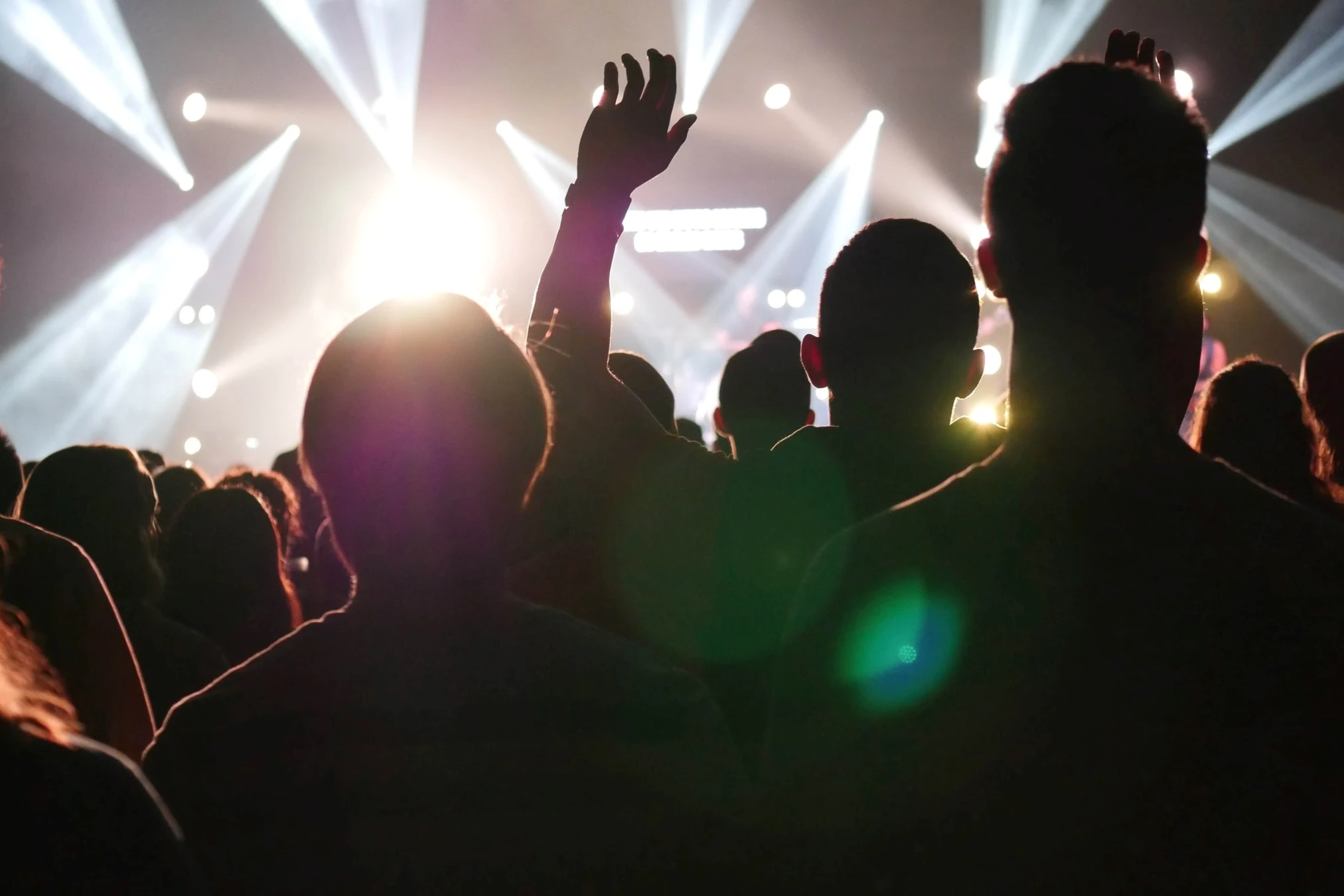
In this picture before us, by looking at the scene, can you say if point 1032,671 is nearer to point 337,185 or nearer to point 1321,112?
point 1321,112

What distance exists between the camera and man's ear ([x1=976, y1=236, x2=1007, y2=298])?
4.33 feet

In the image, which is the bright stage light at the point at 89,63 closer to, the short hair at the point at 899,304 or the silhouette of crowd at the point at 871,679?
the short hair at the point at 899,304

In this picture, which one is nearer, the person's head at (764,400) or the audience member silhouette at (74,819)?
the audience member silhouette at (74,819)

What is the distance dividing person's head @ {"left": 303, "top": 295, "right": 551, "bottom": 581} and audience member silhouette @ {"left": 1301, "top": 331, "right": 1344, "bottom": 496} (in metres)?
2.93

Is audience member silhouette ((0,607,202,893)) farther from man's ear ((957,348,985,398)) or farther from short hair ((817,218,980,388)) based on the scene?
man's ear ((957,348,985,398))

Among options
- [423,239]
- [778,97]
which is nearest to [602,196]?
[778,97]

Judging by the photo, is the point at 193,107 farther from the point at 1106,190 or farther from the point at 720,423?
the point at 1106,190

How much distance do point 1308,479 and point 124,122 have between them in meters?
15.3

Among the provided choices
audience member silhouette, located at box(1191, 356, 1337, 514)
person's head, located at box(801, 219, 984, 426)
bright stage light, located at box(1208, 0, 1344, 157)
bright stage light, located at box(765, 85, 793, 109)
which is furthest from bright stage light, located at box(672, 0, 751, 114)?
person's head, located at box(801, 219, 984, 426)

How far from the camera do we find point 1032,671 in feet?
3.83

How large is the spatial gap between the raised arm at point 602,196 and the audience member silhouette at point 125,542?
1.44 m

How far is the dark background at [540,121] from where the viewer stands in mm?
9688

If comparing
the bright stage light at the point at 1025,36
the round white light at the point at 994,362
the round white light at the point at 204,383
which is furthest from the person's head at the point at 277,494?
the round white light at the point at 204,383

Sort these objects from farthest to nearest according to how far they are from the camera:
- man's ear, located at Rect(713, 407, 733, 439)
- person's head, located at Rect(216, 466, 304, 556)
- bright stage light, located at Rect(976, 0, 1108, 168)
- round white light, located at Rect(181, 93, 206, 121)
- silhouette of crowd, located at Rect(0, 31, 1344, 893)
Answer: round white light, located at Rect(181, 93, 206, 121)
bright stage light, located at Rect(976, 0, 1108, 168)
person's head, located at Rect(216, 466, 304, 556)
man's ear, located at Rect(713, 407, 733, 439)
silhouette of crowd, located at Rect(0, 31, 1344, 893)
